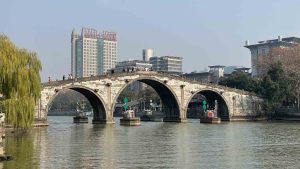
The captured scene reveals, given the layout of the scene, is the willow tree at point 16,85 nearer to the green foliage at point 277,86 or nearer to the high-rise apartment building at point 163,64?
the green foliage at point 277,86

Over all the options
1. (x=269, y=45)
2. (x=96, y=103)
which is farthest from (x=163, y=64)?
(x=96, y=103)

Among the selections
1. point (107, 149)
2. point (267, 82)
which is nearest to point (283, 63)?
point (267, 82)

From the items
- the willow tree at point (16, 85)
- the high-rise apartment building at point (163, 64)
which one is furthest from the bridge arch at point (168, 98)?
the high-rise apartment building at point (163, 64)

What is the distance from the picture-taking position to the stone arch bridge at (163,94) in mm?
55625

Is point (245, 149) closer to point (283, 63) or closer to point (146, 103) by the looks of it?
point (283, 63)

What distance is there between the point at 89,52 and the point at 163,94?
125 m

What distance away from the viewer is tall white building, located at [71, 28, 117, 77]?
7362 inches

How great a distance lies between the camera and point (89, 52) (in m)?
191

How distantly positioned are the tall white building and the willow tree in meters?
159

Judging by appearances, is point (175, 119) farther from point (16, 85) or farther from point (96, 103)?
point (16, 85)

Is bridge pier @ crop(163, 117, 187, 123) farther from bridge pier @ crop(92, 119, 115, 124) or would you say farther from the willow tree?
the willow tree

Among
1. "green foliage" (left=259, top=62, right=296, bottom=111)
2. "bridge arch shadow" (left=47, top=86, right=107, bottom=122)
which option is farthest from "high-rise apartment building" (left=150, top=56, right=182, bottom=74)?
"bridge arch shadow" (left=47, top=86, right=107, bottom=122)

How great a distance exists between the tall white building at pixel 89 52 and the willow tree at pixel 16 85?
15885cm

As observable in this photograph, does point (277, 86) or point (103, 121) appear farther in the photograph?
point (277, 86)
